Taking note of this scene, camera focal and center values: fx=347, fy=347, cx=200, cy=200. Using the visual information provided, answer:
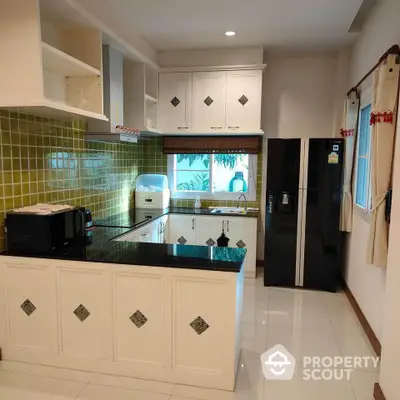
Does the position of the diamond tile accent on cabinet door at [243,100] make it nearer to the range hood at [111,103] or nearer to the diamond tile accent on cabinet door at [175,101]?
the diamond tile accent on cabinet door at [175,101]

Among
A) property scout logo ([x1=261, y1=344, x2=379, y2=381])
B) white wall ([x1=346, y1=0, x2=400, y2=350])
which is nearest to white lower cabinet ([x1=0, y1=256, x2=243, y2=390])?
property scout logo ([x1=261, y1=344, x2=379, y2=381])

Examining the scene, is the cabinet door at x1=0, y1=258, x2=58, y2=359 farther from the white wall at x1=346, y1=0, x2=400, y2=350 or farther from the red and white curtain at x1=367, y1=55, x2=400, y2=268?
the white wall at x1=346, y1=0, x2=400, y2=350

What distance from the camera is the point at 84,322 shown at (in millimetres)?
A: 2322

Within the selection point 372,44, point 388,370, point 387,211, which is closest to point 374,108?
point 387,211

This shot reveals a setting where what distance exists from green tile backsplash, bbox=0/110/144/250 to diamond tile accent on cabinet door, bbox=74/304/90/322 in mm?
717

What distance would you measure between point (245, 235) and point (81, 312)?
242 centimetres

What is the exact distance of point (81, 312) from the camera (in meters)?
2.32

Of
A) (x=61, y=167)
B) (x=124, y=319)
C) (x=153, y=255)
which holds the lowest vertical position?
(x=124, y=319)

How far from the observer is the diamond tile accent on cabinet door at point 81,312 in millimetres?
2314

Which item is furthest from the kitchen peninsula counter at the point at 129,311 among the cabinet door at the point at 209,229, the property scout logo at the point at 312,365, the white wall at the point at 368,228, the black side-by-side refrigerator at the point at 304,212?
the cabinet door at the point at 209,229

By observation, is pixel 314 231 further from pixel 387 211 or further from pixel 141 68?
pixel 141 68

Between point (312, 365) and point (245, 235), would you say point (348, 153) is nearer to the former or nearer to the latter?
point (245, 235)

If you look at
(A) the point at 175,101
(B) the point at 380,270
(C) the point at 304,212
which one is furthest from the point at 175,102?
(B) the point at 380,270

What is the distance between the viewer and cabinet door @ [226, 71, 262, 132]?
4121 millimetres
